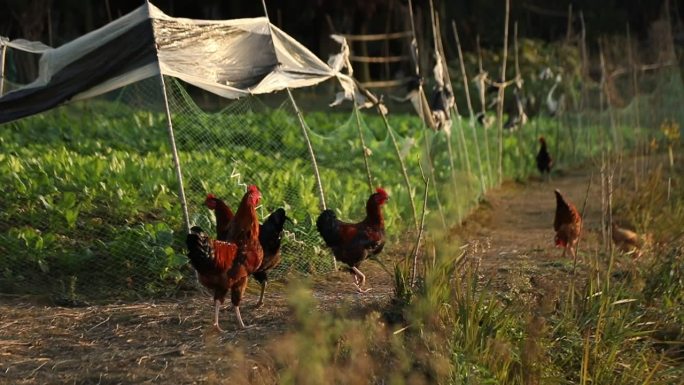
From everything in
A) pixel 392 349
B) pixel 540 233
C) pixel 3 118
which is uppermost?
pixel 3 118

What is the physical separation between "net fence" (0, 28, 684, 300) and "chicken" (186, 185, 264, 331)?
1.19 m

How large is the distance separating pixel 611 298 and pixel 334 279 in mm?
2528

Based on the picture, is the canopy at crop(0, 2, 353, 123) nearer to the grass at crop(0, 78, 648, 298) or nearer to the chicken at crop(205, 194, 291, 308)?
the grass at crop(0, 78, 648, 298)

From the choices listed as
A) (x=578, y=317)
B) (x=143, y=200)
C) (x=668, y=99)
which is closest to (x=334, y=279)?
(x=143, y=200)

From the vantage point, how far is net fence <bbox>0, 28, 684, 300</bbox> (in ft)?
27.6

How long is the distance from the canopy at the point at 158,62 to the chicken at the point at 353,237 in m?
1.10

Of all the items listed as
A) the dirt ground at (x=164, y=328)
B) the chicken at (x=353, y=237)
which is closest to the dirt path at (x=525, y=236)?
the dirt ground at (x=164, y=328)

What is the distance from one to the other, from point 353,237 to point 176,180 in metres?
2.38

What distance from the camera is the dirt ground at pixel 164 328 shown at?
5895 mm

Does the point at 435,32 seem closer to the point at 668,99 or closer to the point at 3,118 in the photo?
the point at 3,118

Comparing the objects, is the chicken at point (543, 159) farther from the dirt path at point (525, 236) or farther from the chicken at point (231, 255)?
the chicken at point (231, 255)

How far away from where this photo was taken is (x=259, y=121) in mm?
15711

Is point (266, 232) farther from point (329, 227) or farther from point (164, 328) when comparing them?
point (164, 328)

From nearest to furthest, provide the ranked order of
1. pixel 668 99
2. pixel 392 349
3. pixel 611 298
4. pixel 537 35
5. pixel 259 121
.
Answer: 1. pixel 392 349
2. pixel 611 298
3. pixel 259 121
4. pixel 668 99
5. pixel 537 35
